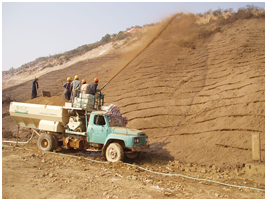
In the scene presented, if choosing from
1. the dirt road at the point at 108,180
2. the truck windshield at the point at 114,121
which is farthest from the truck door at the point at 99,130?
the dirt road at the point at 108,180

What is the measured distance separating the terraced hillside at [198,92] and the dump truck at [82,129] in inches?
91.6

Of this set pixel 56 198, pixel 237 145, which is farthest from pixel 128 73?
pixel 56 198

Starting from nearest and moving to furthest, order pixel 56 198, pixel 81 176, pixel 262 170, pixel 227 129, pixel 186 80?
1. pixel 56 198
2. pixel 81 176
3. pixel 262 170
4. pixel 227 129
5. pixel 186 80

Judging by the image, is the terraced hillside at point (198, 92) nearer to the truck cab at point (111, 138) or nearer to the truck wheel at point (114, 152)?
the truck cab at point (111, 138)

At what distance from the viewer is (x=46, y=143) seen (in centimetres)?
1016

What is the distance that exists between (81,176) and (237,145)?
22.0ft

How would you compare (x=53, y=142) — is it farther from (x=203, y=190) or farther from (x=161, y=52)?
(x=161, y=52)

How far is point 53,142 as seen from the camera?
32.9 feet

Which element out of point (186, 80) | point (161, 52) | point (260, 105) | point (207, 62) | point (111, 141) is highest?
point (161, 52)

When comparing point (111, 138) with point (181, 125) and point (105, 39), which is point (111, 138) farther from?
point (105, 39)

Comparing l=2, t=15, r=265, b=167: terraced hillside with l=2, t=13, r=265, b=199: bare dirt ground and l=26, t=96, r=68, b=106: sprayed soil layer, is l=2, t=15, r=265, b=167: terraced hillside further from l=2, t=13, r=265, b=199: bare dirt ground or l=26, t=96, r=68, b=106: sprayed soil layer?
l=26, t=96, r=68, b=106: sprayed soil layer

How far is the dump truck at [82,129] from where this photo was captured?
8.88 meters

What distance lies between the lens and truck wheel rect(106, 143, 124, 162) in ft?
28.1

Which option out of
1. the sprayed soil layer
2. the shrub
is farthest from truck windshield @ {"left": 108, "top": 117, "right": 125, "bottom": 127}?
the shrub
